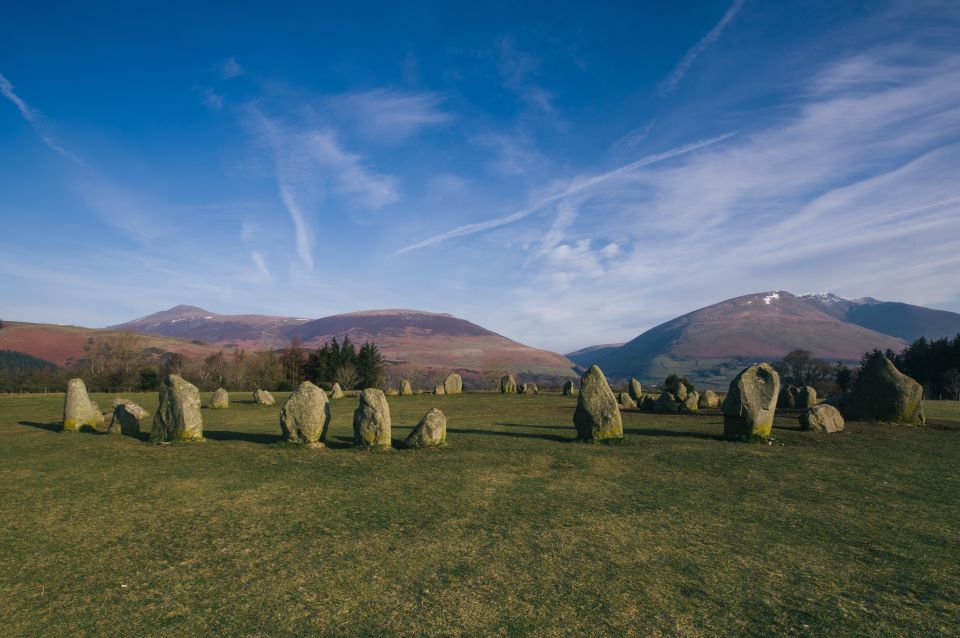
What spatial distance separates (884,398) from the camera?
18219 mm

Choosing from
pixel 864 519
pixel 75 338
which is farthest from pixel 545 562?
pixel 75 338

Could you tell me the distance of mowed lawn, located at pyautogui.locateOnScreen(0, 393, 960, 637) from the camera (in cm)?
502

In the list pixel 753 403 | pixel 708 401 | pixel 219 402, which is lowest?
pixel 219 402

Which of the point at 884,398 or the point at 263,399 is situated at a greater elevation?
the point at 884,398

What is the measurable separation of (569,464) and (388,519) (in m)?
5.60

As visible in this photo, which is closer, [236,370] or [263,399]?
[263,399]

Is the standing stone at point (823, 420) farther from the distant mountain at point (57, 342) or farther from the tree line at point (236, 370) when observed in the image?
the distant mountain at point (57, 342)

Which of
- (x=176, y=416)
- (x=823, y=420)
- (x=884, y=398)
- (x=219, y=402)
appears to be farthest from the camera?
(x=219, y=402)

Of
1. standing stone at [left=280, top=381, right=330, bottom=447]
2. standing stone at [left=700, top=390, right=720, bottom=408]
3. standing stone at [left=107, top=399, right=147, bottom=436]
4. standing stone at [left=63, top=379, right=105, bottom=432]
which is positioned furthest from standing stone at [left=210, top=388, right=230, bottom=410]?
standing stone at [left=700, top=390, right=720, bottom=408]

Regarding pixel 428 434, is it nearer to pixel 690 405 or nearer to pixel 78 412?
pixel 78 412

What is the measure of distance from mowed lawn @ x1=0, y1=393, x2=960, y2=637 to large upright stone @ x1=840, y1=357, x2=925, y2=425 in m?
5.46

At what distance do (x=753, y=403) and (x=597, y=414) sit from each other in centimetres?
481

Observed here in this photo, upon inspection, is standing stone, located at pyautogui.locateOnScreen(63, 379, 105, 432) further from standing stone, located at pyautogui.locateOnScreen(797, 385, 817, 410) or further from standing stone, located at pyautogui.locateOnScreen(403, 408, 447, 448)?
standing stone, located at pyautogui.locateOnScreen(797, 385, 817, 410)

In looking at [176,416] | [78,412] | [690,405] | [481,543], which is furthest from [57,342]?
[481,543]
